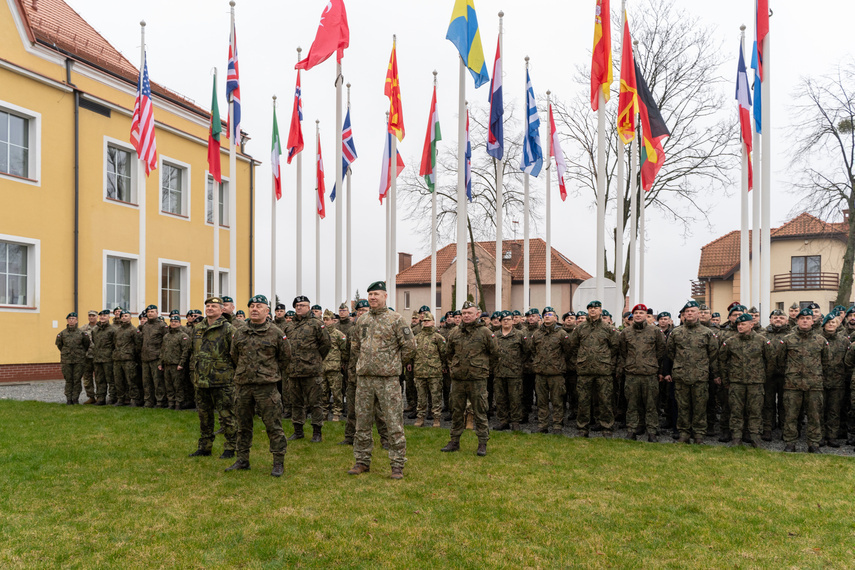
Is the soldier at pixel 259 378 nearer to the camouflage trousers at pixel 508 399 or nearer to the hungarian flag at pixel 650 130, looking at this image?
the camouflage trousers at pixel 508 399

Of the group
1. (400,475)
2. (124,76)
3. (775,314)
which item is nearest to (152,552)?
(400,475)

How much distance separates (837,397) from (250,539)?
9.22 meters

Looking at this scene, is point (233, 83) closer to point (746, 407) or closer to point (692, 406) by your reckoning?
point (692, 406)

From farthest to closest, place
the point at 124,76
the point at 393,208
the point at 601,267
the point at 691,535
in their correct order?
the point at 124,76, the point at 393,208, the point at 601,267, the point at 691,535

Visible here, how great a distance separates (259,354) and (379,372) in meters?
1.48

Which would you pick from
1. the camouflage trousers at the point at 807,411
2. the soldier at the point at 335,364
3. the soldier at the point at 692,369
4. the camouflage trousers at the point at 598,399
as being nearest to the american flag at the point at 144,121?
the soldier at the point at 335,364

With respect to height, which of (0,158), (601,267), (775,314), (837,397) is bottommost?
(837,397)

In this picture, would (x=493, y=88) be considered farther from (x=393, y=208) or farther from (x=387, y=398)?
(x=387, y=398)

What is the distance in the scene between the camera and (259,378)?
7.12 m

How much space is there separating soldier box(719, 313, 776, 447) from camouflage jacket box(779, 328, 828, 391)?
0.24 metres

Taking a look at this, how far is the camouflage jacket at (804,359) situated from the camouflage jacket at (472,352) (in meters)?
4.57

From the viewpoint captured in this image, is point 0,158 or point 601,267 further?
point 0,158

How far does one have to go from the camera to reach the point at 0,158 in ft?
55.5

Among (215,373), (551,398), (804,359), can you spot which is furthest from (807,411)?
(215,373)
